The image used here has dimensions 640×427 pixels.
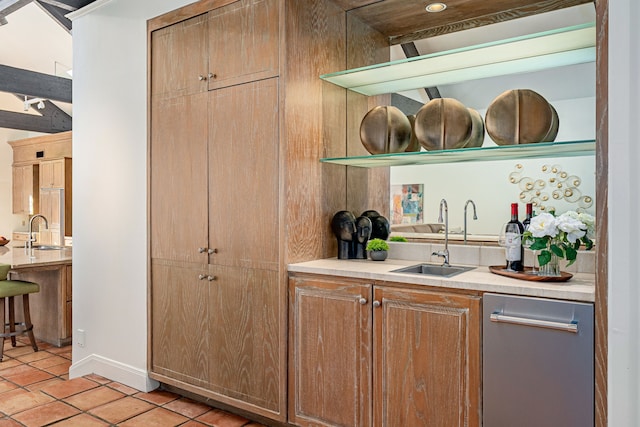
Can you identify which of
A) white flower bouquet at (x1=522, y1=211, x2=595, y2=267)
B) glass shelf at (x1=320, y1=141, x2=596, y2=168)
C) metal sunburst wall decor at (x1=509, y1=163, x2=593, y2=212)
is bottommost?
white flower bouquet at (x1=522, y1=211, x2=595, y2=267)

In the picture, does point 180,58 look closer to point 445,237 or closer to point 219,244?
point 219,244

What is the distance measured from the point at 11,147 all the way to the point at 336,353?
28.3 feet

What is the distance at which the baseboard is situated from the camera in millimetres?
3168

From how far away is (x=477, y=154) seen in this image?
2332mm

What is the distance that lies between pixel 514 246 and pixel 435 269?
476mm

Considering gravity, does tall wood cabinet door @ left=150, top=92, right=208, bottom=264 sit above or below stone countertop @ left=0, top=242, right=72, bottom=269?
above

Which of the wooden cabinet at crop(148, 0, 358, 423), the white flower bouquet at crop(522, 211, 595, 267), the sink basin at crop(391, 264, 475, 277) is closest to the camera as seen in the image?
the white flower bouquet at crop(522, 211, 595, 267)

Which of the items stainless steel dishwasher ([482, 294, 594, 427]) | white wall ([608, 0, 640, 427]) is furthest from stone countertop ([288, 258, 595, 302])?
white wall ([608, 0, 640, 427])

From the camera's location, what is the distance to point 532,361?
5.91 feet

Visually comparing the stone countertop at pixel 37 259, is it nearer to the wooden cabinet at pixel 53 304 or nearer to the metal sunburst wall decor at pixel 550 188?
the wooden cabinet at pixel 53 304

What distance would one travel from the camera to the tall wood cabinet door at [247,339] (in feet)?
8.26

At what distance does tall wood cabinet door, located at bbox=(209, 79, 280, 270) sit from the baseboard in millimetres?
1069

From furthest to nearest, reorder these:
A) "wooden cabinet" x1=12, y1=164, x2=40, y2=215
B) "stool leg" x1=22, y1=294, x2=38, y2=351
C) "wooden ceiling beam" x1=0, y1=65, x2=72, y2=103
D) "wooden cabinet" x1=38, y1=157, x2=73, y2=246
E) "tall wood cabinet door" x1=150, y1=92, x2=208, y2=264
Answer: "wooden cabinet" x1=12, y1=164, x2=40, y2=215 < "wooden cabinet" x1=38, y1=157, x2=73, y2=246 < "wooden ceiling beam" x1=0, y1=65, x2=72, y2=103 < "stool leg" x1=22, y1=294, x2=38, y2=351 < "tall wood cabinet door" x1=150, y1=92, x2=208, y2=264

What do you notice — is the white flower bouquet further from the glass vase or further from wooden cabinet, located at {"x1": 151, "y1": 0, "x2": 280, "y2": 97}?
wooden cabinet, located at {"x1": 151, "y1": 0, "x2": 280, "y2": 97}
